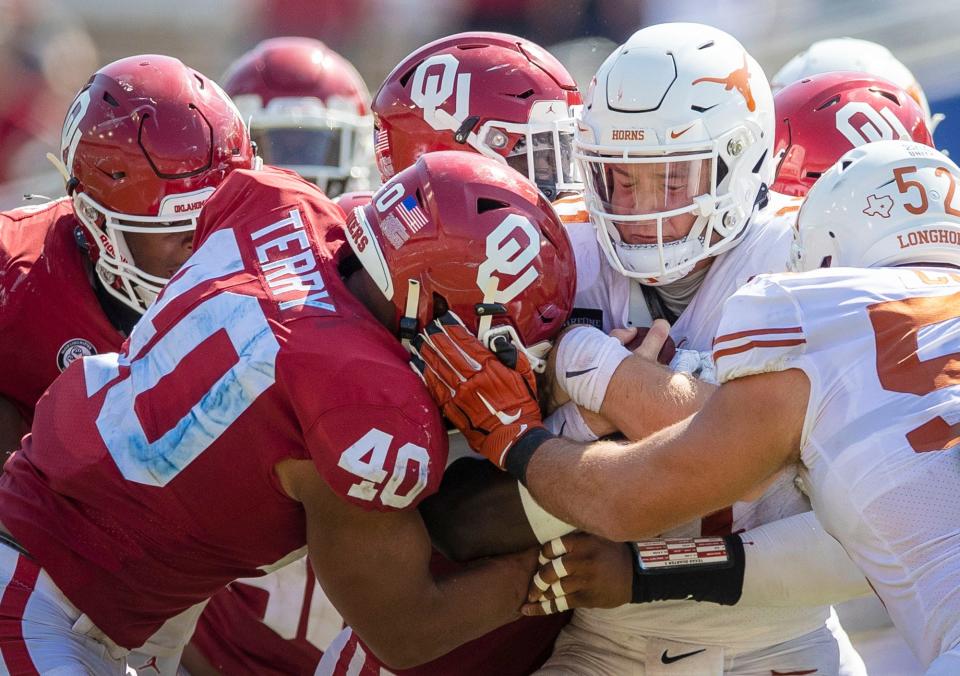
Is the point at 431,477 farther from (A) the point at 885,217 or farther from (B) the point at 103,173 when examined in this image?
(B) the point at 103,173

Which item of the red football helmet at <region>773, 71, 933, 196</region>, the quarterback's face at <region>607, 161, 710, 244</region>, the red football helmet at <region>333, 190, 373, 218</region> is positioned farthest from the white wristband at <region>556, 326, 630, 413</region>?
the red football helmet at <region>773, 71, 933, 196</region>

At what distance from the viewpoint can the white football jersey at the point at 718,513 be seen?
10.4 ft

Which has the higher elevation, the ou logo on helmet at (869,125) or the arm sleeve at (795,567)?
the ou logo on helmet at (869,125)

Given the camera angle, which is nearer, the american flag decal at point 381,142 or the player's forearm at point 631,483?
the player's forearm at point 631,483

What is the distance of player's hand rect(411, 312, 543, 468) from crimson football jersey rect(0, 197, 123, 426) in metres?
1.45

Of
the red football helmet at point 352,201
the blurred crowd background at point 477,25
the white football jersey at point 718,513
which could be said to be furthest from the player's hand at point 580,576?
the blurred crowd background at point 477,25

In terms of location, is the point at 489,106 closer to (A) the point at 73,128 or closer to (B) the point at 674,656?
(A) the point at 73,128

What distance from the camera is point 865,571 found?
2520 millimetres

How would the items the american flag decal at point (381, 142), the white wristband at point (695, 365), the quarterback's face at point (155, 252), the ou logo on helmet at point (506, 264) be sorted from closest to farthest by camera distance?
the ou logo on helmet at point (506, 264) → the white wristband at point (695, 365) → the quarterback's face at point (155, 252) → the american flag decal at point (381, 142)

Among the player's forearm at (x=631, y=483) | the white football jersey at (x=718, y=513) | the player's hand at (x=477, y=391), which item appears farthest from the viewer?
the white football jersey at (x=718, y=513)

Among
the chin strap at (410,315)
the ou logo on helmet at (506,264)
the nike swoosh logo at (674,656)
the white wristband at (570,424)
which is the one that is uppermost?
the ou logo on helmet at (506,264)

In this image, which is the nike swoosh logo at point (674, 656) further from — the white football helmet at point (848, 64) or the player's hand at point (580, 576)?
the white football helmet at point (848, 64)

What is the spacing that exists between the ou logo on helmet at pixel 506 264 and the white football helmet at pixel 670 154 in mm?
472

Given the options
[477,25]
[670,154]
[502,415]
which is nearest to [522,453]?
[502,415]
